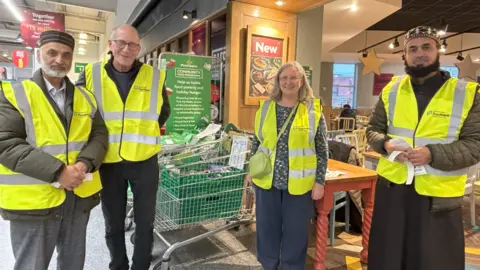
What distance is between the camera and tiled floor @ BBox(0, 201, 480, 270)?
8.91ft

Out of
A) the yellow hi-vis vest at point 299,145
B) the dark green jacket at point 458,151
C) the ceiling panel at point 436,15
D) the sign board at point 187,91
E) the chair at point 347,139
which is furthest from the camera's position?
the ceiling panel at point 436,15

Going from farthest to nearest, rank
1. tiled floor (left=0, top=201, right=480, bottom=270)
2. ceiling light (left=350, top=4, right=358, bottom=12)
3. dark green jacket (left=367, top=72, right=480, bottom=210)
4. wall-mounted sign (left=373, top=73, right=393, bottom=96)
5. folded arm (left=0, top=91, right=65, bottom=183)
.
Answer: wall-mounted sign (left=373, top=73, right=393, bottom=96), ceiling light (left=350, top=4, right=358, bottom=12), tiled floor (left=0, top=201, right=480, bottom=270), dark green jacket (left=367, top=72, right=480, bottom=210), folded arm (left=0, top=91, right=65, bottom=183)

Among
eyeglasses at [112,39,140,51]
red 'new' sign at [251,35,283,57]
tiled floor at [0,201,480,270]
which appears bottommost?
tiled floor at [0,201,480,270]

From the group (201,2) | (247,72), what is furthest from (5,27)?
(247,72)

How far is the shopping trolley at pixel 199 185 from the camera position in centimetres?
248

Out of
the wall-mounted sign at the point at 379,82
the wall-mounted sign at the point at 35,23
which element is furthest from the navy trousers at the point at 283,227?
the wall-mounted sign at the point at 379,82

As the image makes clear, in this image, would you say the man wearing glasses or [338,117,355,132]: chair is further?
[338,117,355,132]: chair

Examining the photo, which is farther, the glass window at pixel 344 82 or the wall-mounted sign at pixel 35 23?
the glass window at pixel 344 82

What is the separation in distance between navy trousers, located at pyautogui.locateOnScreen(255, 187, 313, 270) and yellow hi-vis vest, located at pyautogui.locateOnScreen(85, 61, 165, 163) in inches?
33.6

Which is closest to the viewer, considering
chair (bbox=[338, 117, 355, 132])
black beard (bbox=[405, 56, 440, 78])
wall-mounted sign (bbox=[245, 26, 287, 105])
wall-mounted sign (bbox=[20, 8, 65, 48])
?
black beard (bbox=[405, 56, 440, 78])

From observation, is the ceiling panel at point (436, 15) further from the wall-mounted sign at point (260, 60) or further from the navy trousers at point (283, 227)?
the navy trousers at point (283, 227)

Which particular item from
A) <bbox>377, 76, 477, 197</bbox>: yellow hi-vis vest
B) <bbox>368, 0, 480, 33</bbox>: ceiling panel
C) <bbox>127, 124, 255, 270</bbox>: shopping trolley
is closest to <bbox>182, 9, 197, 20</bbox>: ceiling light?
<bbox>127, 124, 255, 270</bbox>: shopping trolley

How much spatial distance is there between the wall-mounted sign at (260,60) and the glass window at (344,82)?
13205 mm

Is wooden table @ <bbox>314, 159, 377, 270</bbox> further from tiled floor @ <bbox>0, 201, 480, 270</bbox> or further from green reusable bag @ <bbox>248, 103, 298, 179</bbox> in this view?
green reusable bag @ <bbox>248, 103, 298, 179</bbox>
